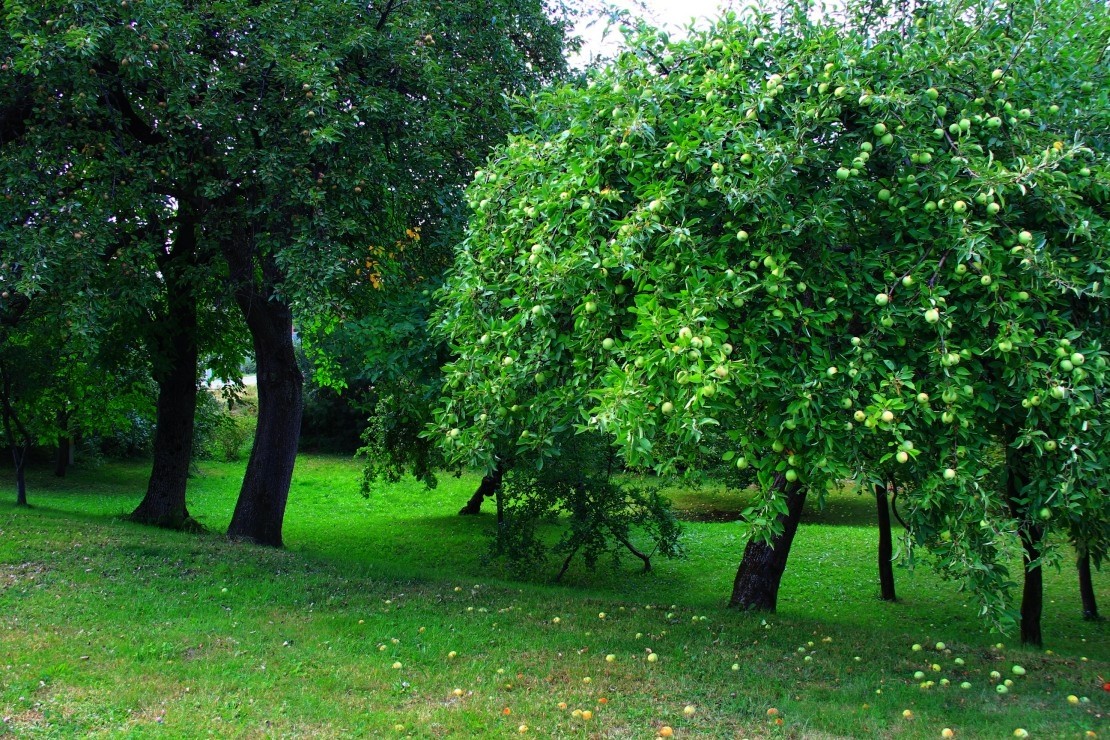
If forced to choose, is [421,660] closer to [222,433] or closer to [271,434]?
[271,434]

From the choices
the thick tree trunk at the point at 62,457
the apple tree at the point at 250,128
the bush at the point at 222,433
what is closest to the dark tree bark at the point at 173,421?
the apple tree at the point at 250,128

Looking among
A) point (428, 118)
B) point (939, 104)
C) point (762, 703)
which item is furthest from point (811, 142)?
point (428, 118)

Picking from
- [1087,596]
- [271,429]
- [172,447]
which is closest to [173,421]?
[172,447]

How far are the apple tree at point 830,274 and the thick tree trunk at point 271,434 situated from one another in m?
6.51

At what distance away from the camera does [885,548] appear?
12.5 m

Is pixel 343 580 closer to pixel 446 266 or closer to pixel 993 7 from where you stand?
pixel 446 266

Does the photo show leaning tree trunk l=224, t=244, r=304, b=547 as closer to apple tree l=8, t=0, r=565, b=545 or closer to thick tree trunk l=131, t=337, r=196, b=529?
apple tree l=8, t=0, r=565, b=545

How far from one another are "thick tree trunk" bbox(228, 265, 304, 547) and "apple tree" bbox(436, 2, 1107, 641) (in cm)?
651

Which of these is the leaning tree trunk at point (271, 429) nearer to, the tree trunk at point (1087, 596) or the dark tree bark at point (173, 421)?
the dark tree bark at point (173, 421)

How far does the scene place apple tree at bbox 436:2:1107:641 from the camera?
4.76 m

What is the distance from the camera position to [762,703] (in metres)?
5.60

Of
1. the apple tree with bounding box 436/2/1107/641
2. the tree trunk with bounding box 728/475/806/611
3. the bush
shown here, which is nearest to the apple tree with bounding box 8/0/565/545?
the apple tree with bounding box 436/2/1107/641

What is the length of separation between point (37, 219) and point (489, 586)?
6.31 metres

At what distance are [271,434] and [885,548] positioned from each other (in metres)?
9.34
